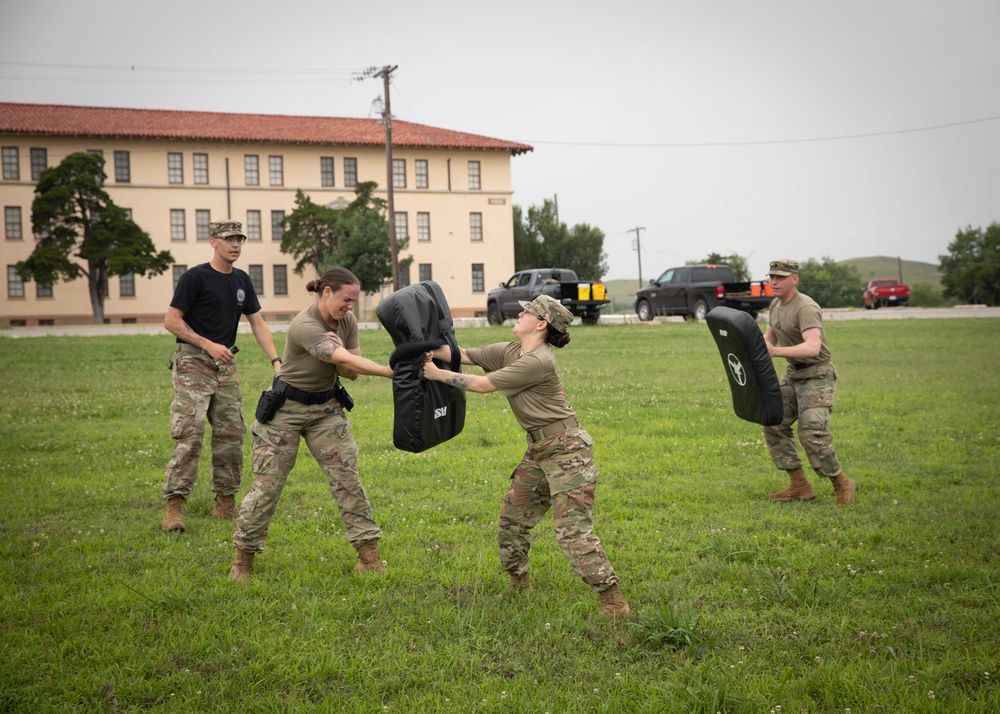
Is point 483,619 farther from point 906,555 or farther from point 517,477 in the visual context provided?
point 906,555

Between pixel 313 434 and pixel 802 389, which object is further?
pixel 802 389

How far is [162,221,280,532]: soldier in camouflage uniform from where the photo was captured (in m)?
7.00

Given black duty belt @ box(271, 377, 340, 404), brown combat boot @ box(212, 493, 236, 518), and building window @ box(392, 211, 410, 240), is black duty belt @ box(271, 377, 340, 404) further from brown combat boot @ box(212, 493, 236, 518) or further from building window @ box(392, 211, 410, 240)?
building window @ box(392, 211, 410, 240)

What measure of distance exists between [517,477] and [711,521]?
8.11 feet

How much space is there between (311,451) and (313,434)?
12 centimetres

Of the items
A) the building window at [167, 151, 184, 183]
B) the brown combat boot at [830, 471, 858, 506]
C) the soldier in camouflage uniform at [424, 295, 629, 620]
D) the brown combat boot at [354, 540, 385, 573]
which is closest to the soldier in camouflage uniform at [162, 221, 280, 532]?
the brown combat boot at [354, 540, 385, 573]

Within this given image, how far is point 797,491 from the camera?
7805 mm

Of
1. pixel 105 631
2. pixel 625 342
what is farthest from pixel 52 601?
pixel 625 342

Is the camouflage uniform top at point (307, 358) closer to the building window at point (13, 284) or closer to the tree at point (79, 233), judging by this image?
the tree at point (79, 233)

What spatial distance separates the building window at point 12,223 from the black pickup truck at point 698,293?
40.7m

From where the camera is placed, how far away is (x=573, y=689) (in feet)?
14.1

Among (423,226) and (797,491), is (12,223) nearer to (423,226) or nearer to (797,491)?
(423,226)

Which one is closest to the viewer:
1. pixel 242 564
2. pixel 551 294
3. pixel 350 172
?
pixel 242 564

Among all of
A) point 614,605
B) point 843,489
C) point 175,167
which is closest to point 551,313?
point 614,605
